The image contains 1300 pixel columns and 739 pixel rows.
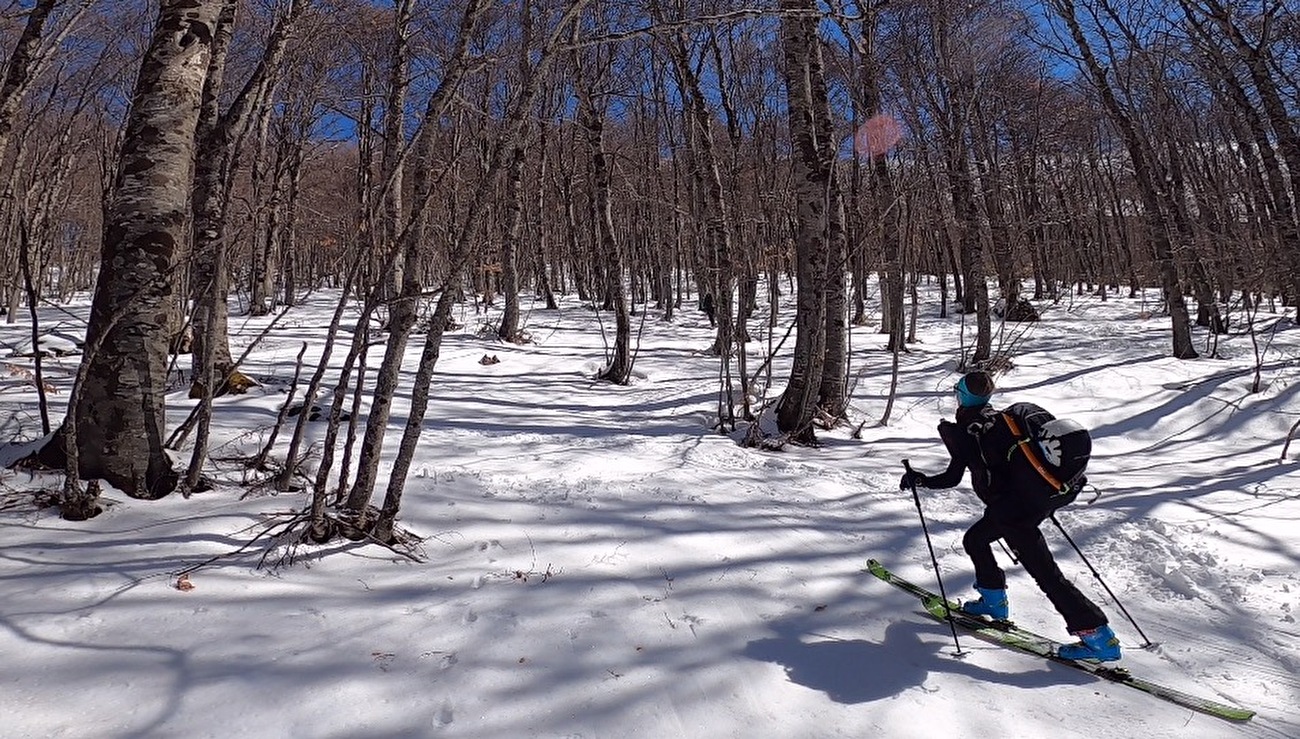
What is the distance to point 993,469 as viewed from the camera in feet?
11.7

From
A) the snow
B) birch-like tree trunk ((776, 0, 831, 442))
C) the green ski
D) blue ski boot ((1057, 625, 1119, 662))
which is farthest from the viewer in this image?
birch-like tree trunk ((776, 0, 831, 442))

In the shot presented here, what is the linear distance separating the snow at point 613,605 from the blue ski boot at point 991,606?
7.7 inches

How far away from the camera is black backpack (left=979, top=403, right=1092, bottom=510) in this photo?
330cm

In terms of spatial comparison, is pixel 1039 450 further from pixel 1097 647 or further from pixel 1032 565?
pixel 1097 647

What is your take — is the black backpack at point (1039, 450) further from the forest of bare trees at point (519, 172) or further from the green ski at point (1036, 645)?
the forest of bare trees at point (519, 172)

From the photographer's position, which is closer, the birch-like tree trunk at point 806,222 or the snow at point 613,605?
the snow at point 613,605

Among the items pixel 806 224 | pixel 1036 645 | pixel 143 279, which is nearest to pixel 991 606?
pixel 1036 645

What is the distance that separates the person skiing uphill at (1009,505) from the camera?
330 cm

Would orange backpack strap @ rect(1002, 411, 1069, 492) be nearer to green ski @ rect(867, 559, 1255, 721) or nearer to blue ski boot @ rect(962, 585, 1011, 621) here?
blue ski boot @ rect(962, 585, 1011, 621)

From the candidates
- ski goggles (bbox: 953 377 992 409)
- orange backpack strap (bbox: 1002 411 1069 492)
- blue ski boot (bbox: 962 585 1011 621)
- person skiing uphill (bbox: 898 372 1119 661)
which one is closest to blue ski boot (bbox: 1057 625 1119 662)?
person skiing uphill (bbox: 898 372 1119 661)

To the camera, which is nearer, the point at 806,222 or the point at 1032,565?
the point at 1032,565

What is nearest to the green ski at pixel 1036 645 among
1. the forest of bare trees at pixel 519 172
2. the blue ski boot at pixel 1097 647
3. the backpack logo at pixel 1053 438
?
the blue ski boot at pixel 1097 647

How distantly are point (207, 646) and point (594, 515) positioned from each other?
2.27 metres

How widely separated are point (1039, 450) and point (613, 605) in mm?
2178
